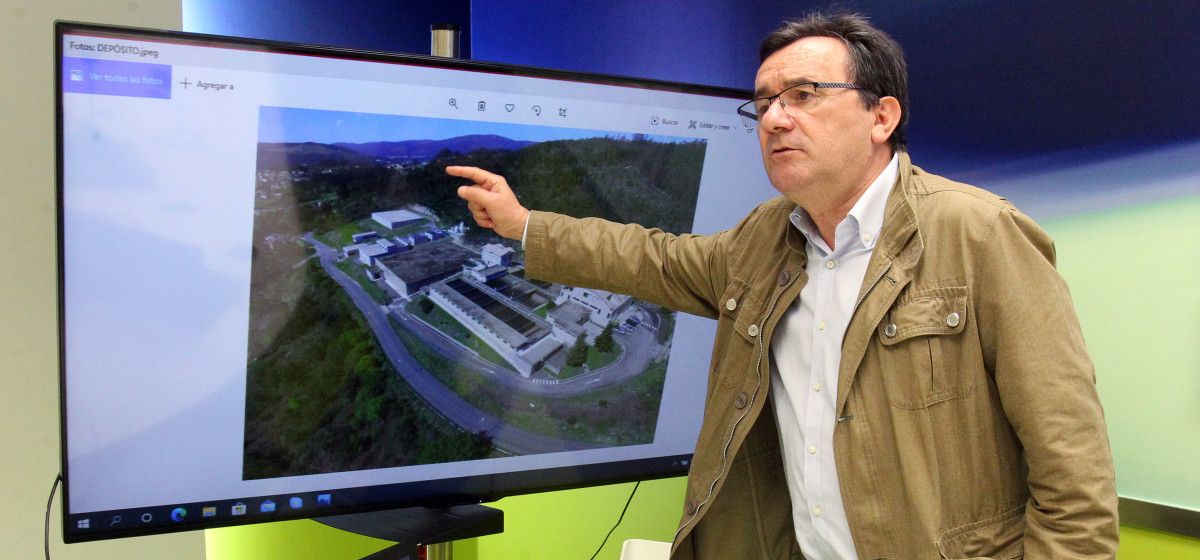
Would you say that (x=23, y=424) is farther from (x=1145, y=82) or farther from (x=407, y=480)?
(x=1145, y=82)

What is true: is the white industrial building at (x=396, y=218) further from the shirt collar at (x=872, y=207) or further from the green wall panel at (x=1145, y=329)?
the green wall panel at (x=1145, y=329)

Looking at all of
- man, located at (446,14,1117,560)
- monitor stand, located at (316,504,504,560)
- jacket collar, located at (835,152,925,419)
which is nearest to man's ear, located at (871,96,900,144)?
man, located at (446,14,1117,560)

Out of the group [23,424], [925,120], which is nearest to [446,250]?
[23,424]

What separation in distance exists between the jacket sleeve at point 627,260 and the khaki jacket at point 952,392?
16 centimetres

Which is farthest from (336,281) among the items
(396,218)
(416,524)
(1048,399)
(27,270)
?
(1048,399)

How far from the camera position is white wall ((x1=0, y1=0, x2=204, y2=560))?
83.3 inches

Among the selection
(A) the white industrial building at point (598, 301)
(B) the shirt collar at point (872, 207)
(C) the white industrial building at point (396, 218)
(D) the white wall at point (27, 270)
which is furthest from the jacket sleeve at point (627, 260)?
(D) the white wall at point (27, 270)

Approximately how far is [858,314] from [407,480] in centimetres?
103

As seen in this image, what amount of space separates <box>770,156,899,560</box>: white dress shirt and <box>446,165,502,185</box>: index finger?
2.14 feet

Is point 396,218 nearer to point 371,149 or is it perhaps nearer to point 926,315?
point 371,149

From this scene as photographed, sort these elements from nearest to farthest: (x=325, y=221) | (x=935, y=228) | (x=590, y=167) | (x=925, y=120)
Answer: (x=935, y=228), (x=325, y=221), (x=590, y=167), (x=925, y=120)

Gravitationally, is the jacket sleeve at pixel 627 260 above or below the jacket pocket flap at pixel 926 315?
above

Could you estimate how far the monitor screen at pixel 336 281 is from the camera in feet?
5.41

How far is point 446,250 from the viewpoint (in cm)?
196
